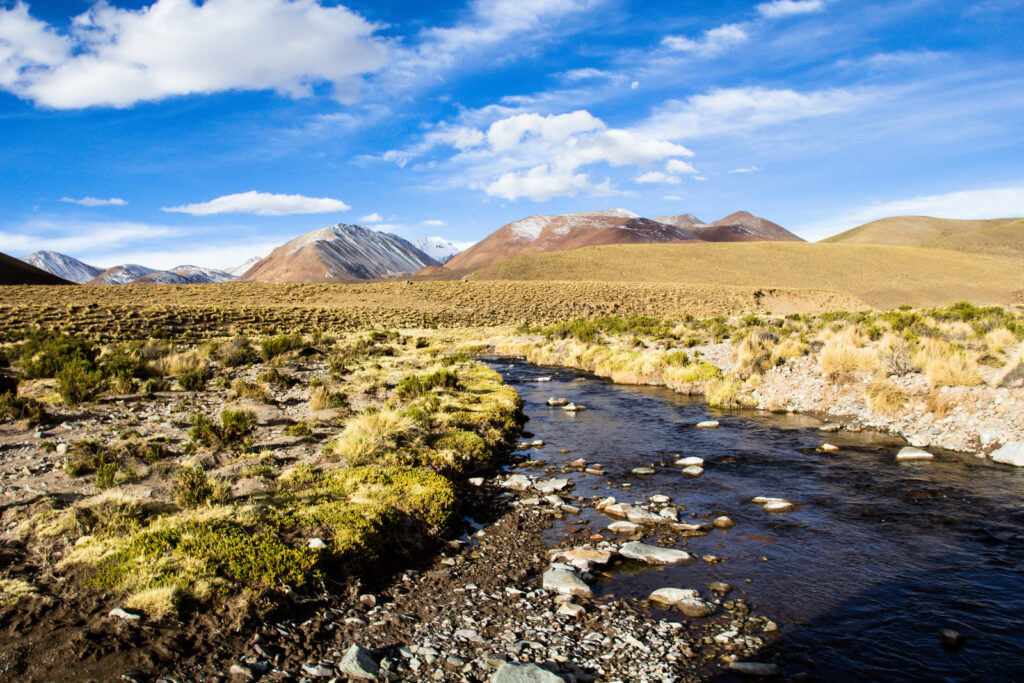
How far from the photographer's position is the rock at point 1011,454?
10.2 metres

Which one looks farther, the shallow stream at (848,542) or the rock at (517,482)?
the rock at (517,482)

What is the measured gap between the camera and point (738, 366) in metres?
19.5

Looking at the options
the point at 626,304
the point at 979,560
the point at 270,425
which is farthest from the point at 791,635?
the point at 626,304

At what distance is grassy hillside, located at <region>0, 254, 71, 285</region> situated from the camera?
101 metres

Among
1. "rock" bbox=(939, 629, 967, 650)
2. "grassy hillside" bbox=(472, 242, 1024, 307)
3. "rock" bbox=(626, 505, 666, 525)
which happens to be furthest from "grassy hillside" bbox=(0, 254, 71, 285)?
"rock" bbox=(939, 629, 967, 650)

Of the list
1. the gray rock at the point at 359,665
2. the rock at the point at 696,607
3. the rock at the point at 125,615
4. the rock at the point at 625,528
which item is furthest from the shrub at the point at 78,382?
the rock at the point at 696,607

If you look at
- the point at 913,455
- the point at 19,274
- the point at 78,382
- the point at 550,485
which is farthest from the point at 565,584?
the point at 19,274

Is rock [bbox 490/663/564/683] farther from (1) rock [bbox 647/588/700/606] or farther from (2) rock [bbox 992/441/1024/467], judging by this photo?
(2) rock [bbox 992/441/1024/467]

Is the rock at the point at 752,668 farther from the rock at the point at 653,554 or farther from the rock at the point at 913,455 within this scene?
the rock at the point at 913,455

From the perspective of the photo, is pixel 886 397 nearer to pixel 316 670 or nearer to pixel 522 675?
pixel 522 675

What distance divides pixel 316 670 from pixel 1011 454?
508 inches

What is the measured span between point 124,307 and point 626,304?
52.0m

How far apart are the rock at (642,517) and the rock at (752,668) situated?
324 centimetres

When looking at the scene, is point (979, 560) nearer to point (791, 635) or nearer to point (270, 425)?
point (791, 635)
